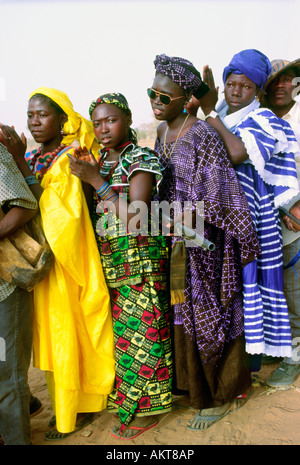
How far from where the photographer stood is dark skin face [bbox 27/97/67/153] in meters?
2.68

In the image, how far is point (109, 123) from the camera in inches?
103

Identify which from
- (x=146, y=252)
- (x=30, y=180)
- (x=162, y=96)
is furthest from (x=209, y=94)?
(x=30, y=180)

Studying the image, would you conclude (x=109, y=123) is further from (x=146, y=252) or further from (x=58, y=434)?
(x=58, y=434)

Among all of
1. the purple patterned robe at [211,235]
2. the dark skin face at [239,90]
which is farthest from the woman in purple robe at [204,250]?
the dark skin face at [239,90]

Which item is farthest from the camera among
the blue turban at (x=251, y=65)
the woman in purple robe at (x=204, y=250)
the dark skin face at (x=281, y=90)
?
the dark skin face at (x=281, y=90)

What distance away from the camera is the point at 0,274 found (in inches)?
93.2

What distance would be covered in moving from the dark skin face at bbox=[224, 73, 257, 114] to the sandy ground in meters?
2.27

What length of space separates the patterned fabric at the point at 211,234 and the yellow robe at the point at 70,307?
57 cm

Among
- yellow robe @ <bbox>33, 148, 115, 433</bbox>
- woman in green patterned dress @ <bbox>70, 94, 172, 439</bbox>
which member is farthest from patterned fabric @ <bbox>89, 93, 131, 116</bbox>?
yellow robe @ <bbox>33, 148, 115, 433</bbox>

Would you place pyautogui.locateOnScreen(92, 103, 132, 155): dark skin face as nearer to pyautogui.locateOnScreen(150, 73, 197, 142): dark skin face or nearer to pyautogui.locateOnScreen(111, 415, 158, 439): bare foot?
pyautogui.locateOnScreen(150, 73, 197, 142): dark skin face

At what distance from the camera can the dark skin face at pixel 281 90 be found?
3.37 meters

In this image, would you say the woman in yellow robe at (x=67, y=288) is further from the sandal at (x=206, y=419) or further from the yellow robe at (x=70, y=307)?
the sandal at (x=206, y=419)

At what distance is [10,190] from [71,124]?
0.70 metres
